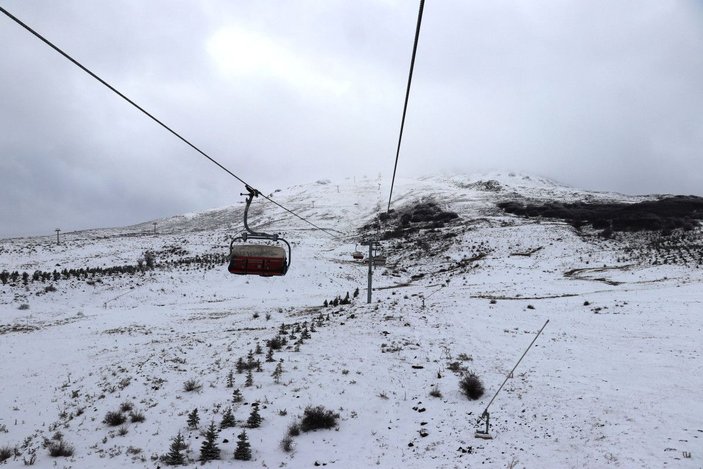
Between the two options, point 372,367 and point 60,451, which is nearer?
point 60,451

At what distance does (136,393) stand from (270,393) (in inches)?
163

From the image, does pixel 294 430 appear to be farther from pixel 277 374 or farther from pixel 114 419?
pixel 114 419

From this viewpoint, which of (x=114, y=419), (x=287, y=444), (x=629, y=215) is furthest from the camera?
(x=629, y=215)

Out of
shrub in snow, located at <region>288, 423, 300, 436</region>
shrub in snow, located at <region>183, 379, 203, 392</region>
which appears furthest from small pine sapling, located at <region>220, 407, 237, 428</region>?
shrub in snow, located at <region>183, 379, 203, 392</region>

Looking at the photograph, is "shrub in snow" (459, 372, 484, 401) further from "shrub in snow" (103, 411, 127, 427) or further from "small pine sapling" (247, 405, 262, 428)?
"shrub in snow" (103, 411, 127, 427)

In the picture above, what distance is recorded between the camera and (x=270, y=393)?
36.0 ft

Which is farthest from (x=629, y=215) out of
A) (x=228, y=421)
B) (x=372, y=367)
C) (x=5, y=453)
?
(x=5, y=453)

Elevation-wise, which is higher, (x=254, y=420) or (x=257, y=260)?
(x=257, y=260)

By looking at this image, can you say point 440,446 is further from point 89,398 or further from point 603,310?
point 603,310

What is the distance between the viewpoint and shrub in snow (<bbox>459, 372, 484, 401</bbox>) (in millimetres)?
10438

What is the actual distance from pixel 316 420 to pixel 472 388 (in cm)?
424

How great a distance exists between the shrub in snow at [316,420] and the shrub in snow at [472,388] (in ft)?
12.0

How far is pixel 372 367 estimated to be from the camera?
13.1 metres

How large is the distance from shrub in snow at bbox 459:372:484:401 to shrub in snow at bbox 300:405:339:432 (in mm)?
3663
